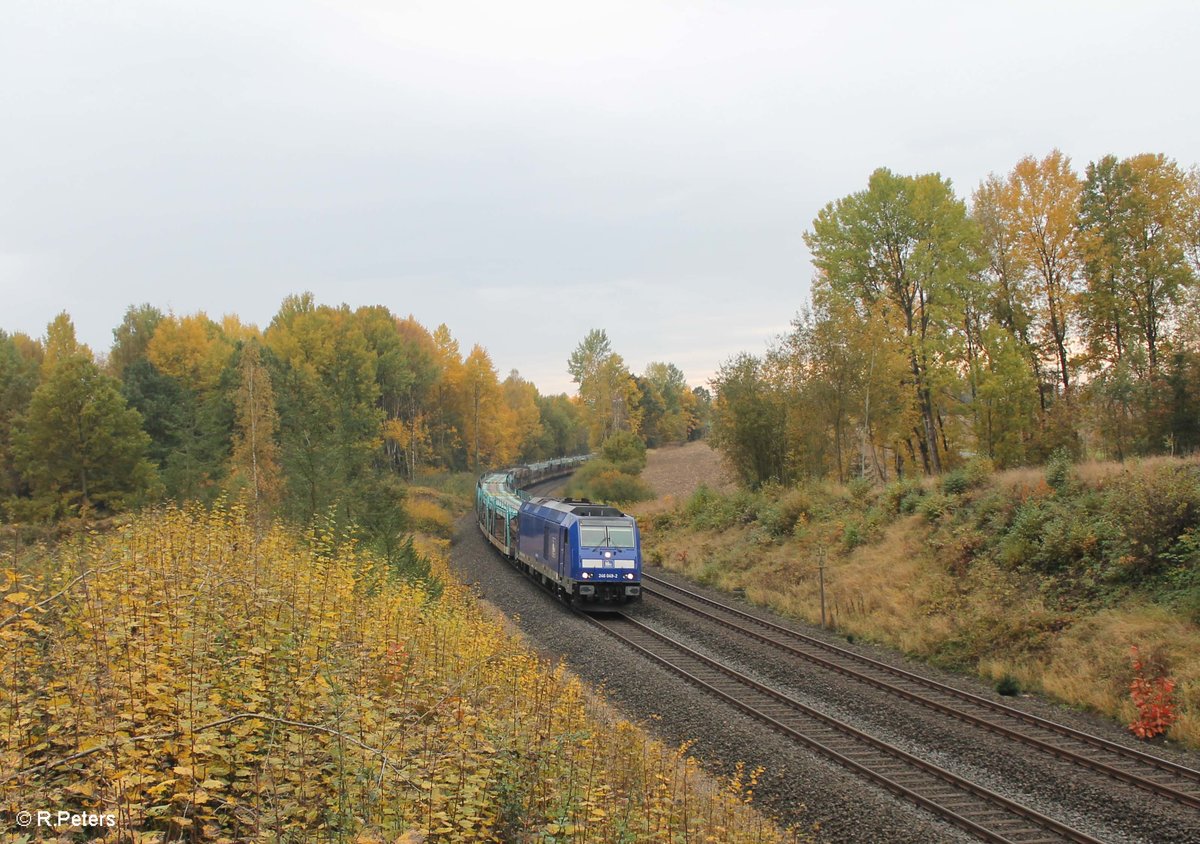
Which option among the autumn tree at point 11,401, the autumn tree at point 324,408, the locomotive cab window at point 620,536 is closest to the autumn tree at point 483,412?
the autumn tree at point 324,408

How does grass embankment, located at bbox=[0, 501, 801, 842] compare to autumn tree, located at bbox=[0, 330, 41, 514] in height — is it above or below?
below

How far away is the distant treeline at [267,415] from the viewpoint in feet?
88.6

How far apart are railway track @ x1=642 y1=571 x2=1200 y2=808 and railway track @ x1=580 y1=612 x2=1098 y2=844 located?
1831 millimetres

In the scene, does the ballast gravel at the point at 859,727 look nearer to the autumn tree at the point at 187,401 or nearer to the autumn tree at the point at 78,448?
the autumn tree at the point at 187,401

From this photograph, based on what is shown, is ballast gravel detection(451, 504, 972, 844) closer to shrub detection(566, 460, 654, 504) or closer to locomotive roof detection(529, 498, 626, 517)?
locomotive roof detection(529, 498, 626, 517)

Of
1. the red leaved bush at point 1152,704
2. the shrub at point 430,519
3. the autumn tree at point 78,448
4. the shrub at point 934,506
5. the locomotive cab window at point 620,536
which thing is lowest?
the red leaved bush at point 1152,704

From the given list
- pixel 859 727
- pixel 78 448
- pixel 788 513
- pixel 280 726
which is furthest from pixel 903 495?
pixel 78 448

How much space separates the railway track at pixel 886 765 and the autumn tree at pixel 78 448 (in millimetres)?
31205

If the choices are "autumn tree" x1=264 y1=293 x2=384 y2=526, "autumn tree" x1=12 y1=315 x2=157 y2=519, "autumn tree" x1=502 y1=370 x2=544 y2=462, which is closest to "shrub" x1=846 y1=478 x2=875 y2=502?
"autumn tree" x1=264 y1=293 x2=384 y2=526

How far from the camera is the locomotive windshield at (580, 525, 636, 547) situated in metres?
21.1

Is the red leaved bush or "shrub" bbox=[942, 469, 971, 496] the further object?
"shrub" bbox=[942, 469, 971, 496]

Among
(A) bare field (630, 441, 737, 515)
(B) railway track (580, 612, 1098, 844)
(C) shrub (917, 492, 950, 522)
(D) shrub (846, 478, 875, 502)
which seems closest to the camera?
(B) railway track (580, 612, 1098, 844)

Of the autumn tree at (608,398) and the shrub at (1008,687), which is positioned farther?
the autumn tree at (608,398)

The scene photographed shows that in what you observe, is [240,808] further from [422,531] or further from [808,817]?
[422,531]
